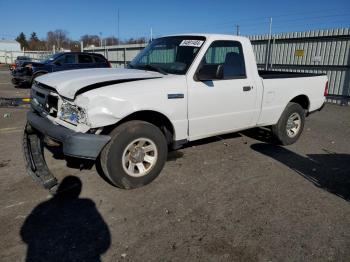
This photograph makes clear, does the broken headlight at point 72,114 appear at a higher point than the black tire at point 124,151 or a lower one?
higher

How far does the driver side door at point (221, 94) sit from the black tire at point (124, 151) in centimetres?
63

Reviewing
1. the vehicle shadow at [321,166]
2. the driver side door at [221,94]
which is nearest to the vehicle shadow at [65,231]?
the driver side door at [221,94]

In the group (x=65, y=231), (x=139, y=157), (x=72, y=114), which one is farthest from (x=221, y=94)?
(x=65, y=231)

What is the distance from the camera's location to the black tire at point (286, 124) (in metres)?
5.82

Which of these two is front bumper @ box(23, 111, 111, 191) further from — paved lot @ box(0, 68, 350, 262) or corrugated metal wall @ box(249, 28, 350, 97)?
corrugated metal wall @ box(249, 28, 350, 97)

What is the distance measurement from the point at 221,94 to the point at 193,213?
1927mm

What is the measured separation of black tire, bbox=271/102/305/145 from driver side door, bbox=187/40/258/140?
2.82ft

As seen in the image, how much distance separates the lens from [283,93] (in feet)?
18.4

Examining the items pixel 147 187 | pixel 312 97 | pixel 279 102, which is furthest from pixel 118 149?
pixel 312 97

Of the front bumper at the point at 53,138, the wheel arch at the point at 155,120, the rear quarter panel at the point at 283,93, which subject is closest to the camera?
the front bumper at the point at 53,138

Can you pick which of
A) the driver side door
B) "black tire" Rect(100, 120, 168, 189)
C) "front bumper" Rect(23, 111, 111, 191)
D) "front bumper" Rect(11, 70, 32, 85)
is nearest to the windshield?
the driver side door

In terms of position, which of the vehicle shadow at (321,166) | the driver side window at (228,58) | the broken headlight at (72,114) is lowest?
the vehicle shadow at (321,166)

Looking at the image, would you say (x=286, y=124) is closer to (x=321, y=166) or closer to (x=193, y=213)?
(x=321, y=166)

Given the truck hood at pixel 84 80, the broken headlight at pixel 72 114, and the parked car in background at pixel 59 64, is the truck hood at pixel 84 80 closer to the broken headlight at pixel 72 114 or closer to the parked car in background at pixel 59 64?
the broken headlight at pixel 72 114
